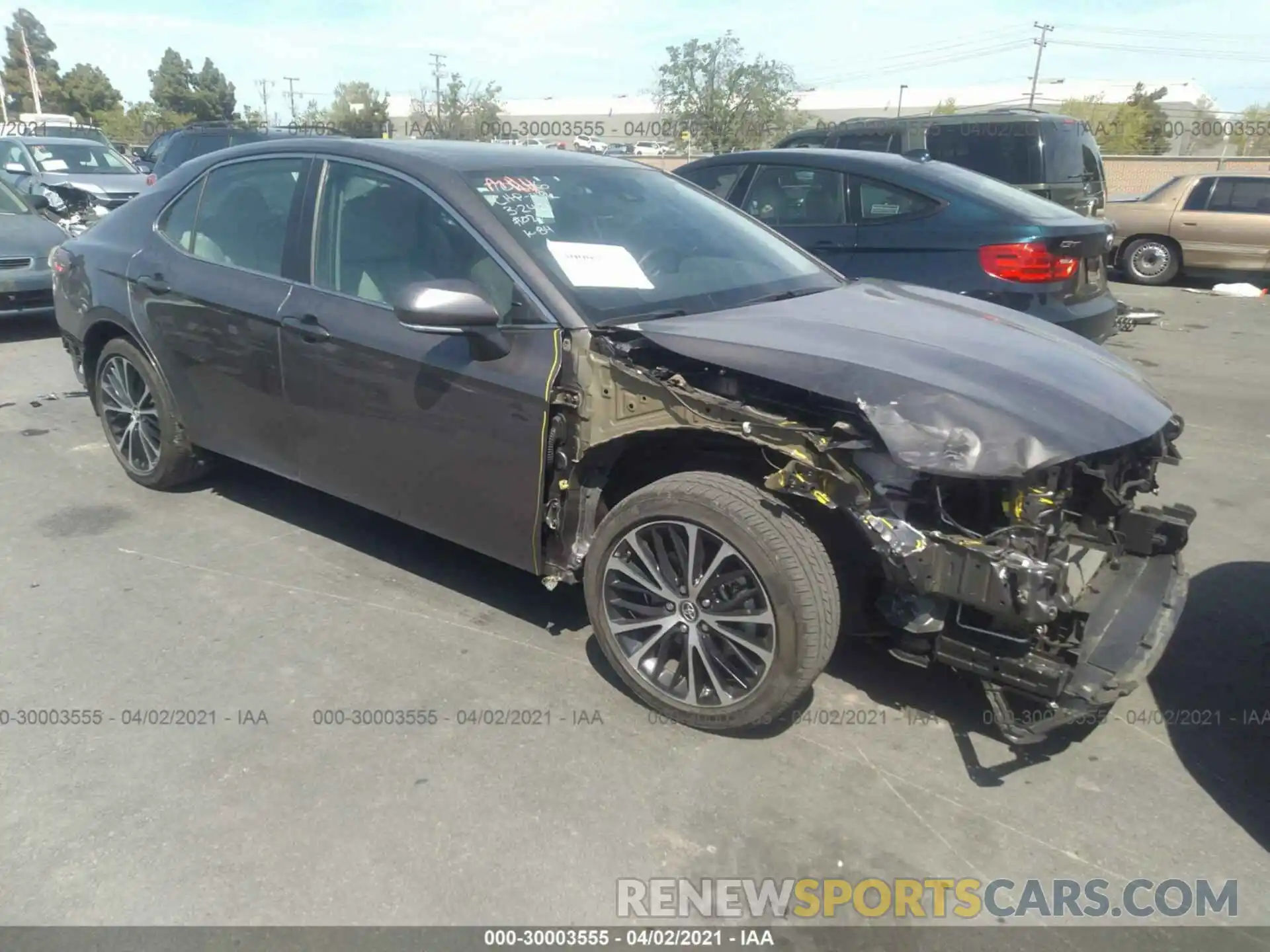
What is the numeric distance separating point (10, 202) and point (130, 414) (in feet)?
21.2

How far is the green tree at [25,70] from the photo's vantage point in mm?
67750

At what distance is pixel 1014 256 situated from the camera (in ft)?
19.0

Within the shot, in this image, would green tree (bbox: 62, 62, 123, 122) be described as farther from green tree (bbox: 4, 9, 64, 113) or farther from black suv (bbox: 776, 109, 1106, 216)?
black suv (bbox: 776, 109, 1106, 216)

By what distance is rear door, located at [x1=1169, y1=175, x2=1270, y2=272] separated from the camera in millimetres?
12867

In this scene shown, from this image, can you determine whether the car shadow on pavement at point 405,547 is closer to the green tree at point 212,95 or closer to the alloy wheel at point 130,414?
the alloy wheel at point 130,414

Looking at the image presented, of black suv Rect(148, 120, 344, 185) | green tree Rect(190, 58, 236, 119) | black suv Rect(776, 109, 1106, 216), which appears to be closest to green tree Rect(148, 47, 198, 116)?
green tree Rect(190, 58, 236, 119)

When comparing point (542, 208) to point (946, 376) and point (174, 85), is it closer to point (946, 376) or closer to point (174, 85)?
point (946, 376)

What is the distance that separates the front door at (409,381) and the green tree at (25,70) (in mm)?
71446

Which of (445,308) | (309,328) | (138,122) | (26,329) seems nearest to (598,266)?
(445,308)

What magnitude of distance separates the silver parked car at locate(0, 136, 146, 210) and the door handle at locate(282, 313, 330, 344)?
11.6 m

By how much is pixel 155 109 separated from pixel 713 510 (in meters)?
71.6

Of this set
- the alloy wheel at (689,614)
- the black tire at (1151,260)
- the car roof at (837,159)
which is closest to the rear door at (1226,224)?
the black tire at (1151,260)

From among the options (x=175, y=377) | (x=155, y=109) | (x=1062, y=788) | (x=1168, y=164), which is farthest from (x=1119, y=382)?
(x=155, y=109)

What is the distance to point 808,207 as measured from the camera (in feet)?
21.9
